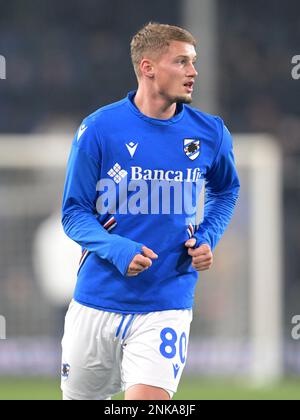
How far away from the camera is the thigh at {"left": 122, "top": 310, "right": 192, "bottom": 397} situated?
5164mm

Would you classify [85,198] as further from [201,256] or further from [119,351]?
[119,351]

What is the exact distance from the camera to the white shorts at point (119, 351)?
5.19 metres

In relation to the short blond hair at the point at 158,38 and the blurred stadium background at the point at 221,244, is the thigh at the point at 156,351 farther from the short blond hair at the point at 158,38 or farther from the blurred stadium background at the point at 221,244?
the blurred stadium background at the point at 221,244

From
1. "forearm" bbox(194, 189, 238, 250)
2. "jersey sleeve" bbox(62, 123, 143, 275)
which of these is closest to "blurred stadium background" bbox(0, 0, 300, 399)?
"forearm" bbox(194, 189, 238, 250)

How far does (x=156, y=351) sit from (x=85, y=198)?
74cm

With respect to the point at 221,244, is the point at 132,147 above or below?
below

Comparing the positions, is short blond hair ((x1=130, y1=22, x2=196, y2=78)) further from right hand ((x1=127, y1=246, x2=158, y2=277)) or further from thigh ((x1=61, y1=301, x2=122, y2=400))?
thigh ((x1=61, y1=301, x2=122, y2=400))

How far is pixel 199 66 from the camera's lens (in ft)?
45.8

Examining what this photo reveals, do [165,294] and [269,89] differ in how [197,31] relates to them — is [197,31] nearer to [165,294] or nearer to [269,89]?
[269,89]

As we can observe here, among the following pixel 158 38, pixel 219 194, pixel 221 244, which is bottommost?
pixel 219 194

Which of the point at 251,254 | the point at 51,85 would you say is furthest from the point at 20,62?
the point at 251,254

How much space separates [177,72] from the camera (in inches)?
208

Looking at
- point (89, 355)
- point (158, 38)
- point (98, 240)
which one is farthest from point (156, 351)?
point (158, 38)

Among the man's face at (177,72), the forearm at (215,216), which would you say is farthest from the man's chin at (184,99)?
the forearm at (215,216)
